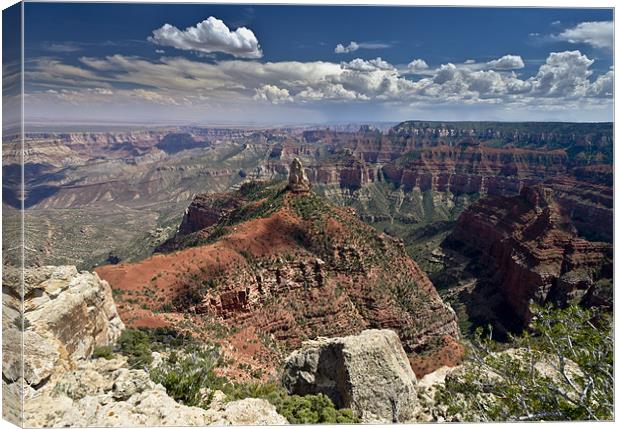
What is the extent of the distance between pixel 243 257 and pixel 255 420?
71.3 feet

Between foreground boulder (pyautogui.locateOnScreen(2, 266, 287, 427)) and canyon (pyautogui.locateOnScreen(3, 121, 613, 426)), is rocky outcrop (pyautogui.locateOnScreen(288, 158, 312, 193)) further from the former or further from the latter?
foreground boulder (pyautogui.locateOnScreen(2, 266, 287, 427))

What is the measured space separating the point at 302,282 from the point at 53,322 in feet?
73.5

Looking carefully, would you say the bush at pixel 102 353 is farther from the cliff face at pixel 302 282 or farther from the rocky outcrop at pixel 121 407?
the cliff face at pixel 302 282

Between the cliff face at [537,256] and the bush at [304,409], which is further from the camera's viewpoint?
the cliff face at [537,256]

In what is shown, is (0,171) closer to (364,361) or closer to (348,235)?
(364,361)

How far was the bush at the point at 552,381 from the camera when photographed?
35.2ft

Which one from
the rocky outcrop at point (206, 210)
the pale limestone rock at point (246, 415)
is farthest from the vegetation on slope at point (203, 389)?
the rocky outcrop at point (206, 210)

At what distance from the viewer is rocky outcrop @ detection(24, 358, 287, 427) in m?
10.4

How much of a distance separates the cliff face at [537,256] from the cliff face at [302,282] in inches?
962

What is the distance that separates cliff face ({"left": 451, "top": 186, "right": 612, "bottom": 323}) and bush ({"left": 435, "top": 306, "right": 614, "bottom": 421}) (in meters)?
45.6

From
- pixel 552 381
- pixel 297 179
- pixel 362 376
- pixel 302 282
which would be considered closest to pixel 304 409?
pixel 362 376

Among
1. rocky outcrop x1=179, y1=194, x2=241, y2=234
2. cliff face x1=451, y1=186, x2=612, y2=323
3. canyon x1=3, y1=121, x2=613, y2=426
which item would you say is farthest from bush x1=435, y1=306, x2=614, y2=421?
rocky outcrop x1=179, y1=194, x2=241, y2=234

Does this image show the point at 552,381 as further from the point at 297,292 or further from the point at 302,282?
the point at 302,282

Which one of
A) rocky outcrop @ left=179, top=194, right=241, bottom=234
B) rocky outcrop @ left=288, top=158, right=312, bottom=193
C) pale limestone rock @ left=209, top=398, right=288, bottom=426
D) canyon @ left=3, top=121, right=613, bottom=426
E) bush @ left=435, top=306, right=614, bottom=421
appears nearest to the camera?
bush @ left=435, top=306, right=614, bottom=421
